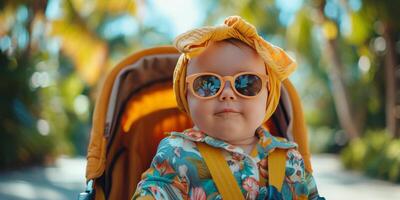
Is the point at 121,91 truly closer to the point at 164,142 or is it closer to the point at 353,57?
the point at 164,142

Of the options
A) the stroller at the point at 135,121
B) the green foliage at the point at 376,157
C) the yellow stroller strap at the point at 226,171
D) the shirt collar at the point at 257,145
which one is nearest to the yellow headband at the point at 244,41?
the shirt collar at the point at 257,145

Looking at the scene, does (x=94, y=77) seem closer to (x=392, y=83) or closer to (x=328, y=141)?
(x=392, y=83)

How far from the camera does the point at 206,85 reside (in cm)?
228

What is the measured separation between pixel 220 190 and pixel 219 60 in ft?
1.65

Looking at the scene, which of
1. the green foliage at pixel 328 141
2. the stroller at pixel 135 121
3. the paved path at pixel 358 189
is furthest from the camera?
the green foliage at pixel 328 141

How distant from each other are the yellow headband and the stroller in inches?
20.4

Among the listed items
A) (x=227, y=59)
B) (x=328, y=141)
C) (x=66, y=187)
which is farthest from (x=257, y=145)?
(x=328, y=141)

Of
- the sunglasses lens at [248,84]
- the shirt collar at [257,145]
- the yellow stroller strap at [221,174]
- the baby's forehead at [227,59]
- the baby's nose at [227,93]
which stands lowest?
the yellow stroller strap at [221,174]

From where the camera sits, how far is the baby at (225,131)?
226cm

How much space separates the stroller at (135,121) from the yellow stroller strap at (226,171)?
401 mm

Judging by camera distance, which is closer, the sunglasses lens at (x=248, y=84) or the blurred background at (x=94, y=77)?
the sunglasses lens at (x=248, y=84)

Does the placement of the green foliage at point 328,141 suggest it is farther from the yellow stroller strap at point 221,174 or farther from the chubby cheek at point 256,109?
the yellow stroller strap at point 221,174

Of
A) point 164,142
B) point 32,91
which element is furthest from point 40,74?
point 164,142

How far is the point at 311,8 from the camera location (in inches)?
640
